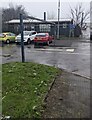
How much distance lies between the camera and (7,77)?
942 centimetres

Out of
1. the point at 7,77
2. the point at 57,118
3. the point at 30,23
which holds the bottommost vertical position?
the point at 57,118

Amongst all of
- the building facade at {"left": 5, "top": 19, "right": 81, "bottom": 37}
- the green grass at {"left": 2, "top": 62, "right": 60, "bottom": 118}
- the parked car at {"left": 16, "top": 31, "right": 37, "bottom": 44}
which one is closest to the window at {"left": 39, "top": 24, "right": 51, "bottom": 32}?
the building facade at {"left": 5, "top": 19, "right": 81, "bottom": 37}

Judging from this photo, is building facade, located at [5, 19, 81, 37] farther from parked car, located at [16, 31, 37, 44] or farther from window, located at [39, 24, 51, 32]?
parked car, located at [16, 31, 37, 44]

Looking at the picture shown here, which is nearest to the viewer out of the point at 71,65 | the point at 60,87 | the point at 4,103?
the point at 4,103

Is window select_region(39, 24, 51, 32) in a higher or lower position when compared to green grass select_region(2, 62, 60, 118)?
higher

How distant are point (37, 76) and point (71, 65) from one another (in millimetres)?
5188

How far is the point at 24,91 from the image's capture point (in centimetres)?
791

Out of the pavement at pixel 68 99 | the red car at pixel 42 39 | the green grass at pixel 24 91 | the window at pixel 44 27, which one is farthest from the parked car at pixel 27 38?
the pavement at pixel 68 99

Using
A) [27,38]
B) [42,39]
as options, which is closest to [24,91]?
[42,39]

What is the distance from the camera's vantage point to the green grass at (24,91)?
633 centimetres

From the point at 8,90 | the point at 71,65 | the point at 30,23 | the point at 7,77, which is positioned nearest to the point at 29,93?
the point at 8,90

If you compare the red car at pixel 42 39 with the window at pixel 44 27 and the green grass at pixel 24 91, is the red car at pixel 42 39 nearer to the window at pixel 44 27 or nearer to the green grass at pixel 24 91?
the window at pixel 44 27

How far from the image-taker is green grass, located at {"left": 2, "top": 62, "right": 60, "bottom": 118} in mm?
6333

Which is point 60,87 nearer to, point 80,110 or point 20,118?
point 80,110
